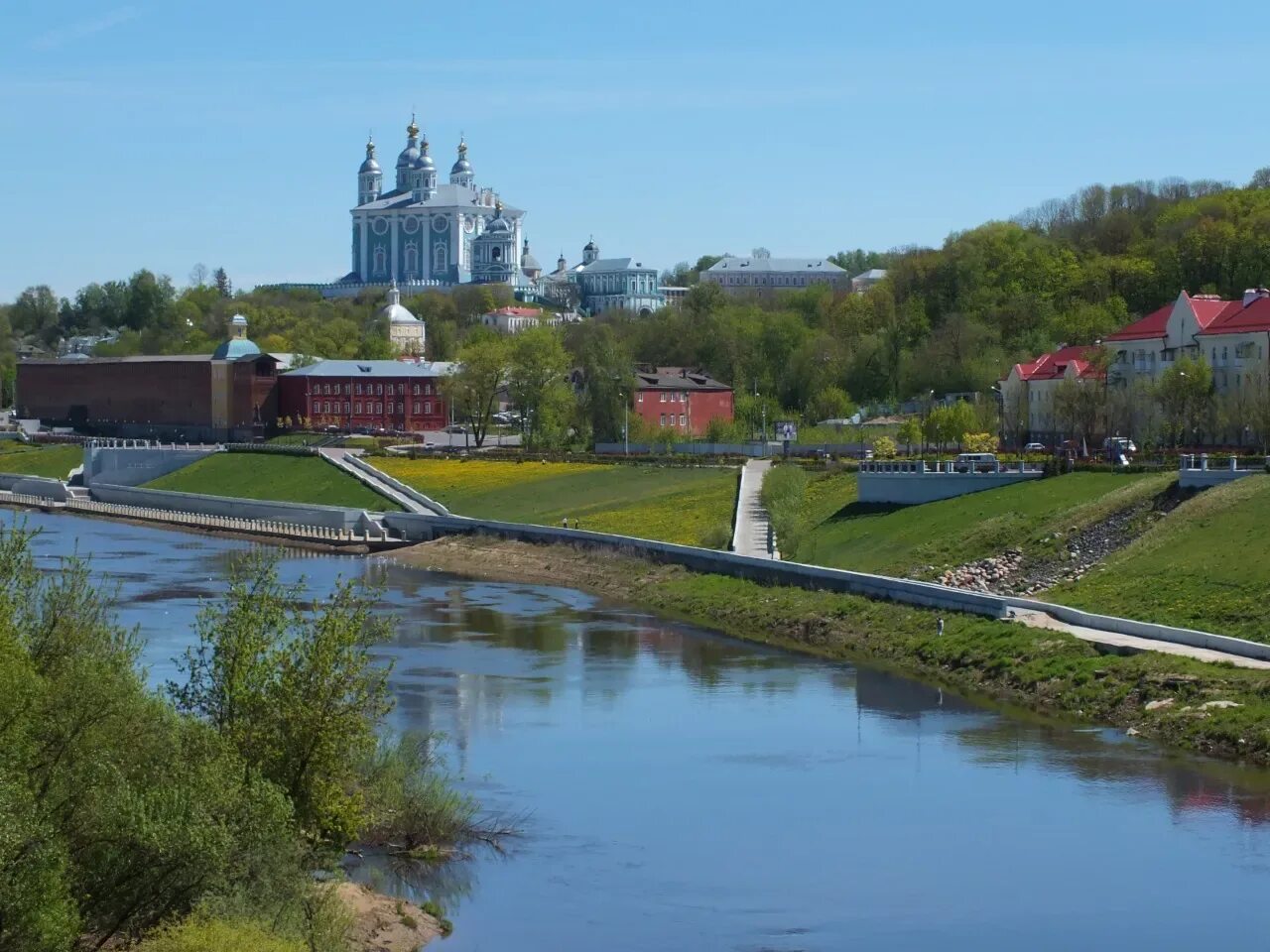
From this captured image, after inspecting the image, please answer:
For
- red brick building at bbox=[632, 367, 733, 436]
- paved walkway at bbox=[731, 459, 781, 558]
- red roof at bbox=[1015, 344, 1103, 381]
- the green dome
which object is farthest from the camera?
the green dome

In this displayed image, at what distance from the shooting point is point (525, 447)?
101 meters

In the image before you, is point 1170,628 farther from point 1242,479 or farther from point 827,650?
point 1242,479

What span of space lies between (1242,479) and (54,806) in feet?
117

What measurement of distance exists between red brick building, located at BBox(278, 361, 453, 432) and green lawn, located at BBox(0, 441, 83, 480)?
517 inches

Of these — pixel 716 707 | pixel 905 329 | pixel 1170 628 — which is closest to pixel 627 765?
pixel 716 707

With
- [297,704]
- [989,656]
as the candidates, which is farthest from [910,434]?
[297,704]

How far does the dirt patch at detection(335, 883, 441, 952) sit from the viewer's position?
2388cm

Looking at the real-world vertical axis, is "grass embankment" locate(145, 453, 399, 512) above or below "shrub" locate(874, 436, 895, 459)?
below

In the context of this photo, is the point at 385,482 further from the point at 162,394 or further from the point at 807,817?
the point at 807,817

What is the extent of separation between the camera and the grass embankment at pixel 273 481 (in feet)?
294

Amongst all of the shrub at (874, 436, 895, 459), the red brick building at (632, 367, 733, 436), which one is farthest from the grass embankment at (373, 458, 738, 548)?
the red brick building at (632, 367, 733, 436)

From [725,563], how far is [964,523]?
6.43m

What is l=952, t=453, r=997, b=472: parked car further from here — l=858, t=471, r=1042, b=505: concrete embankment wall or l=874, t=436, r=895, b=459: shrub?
l=874, t=436, r=895, b=459: shrub

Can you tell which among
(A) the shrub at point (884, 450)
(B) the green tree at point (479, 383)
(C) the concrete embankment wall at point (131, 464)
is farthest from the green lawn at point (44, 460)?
(A) the shrub at point (884, 450)
